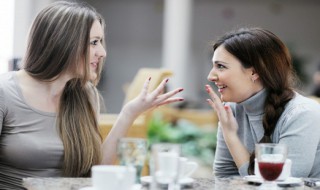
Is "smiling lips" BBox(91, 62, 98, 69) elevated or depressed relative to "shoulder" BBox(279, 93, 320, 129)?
elevated

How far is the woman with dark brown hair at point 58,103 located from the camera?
172cm

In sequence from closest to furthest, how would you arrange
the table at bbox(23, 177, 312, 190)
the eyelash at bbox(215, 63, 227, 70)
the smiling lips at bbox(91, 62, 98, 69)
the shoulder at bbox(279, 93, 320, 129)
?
the table at bbox(23, 177, 312, 190)
the shoulder at bbox(279, 93, 320, 129)
the smiling lips at bbox(91, 62, 98, 69)
the eyelash at bbox(215, 63, 227, 70)

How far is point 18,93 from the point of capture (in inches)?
69.9

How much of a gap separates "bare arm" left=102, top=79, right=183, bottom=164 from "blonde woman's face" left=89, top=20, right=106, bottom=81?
0.18m

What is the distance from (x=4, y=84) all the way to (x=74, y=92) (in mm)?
248

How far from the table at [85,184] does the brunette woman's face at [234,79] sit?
58 centimetres

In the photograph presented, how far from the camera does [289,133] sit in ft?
5.93

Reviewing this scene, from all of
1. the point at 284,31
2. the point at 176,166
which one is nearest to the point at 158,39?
the point at 284,31

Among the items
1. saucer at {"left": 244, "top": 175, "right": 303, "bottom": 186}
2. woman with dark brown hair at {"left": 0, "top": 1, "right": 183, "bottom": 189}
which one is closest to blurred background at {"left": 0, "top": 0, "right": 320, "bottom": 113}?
woman with dark brown hair at {"left": 0, "top": 1, "right": 183, "bottom": 189}

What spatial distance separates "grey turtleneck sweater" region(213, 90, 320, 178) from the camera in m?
1.77

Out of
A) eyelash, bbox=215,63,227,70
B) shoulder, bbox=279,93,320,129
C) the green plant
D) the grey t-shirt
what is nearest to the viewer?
the grey t-shirt

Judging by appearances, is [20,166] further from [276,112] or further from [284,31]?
[284,31]

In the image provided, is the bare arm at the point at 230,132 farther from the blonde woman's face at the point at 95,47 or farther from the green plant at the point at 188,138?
the green plant at the point at 188,138

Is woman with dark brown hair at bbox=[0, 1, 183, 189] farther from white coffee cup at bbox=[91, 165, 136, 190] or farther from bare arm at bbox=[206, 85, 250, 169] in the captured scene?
white coffee cup at bbox=[91, 165, 136, 190]
